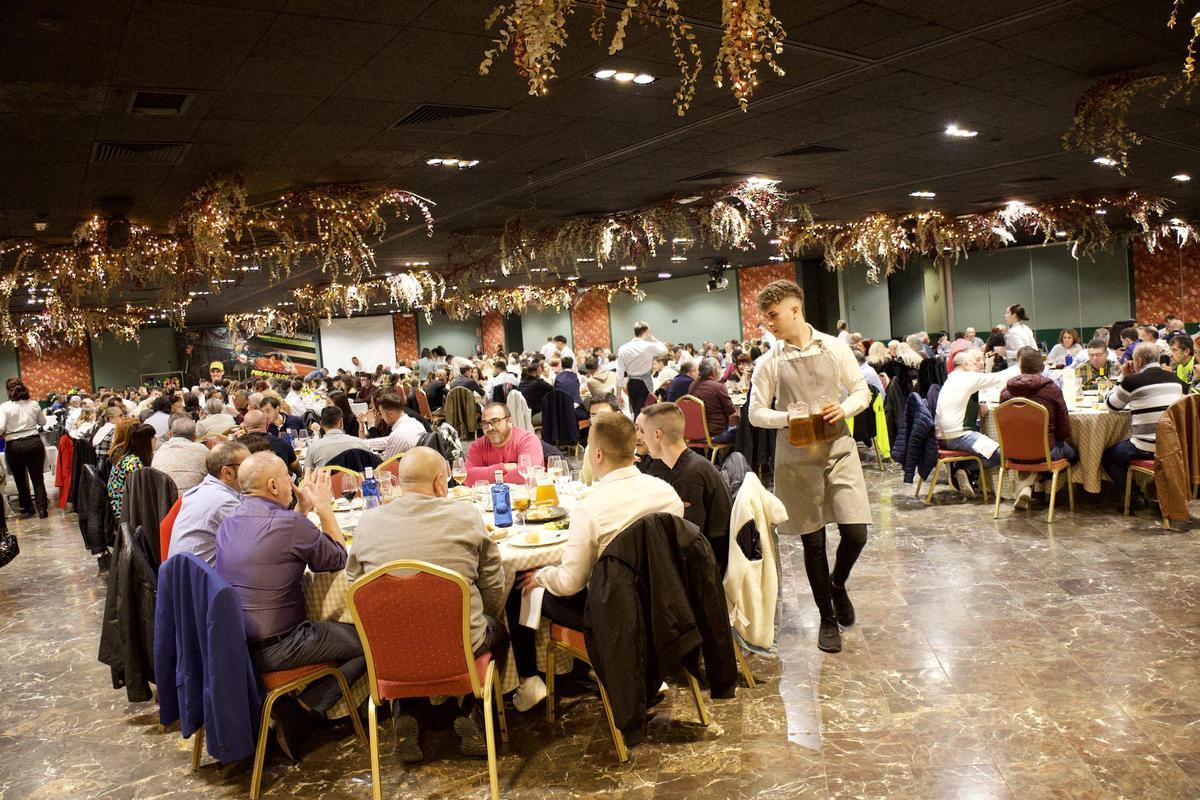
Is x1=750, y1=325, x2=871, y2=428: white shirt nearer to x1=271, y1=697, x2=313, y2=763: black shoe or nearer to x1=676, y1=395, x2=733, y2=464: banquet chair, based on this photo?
x1=271, y1=697, x2=313, y2=763: black shoe

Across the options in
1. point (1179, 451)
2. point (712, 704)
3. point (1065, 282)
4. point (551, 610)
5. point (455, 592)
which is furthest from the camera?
point (1065, 282)

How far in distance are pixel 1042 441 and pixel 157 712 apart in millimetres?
5806

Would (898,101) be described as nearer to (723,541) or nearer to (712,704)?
(723,541)

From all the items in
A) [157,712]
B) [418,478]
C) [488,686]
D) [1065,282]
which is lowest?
[157,712]

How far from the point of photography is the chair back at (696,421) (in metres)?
8.26

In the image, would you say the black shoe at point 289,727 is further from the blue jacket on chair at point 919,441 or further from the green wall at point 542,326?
the green wall at point 542,326

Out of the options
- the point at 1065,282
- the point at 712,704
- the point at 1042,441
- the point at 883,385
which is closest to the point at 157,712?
the point at 712,704

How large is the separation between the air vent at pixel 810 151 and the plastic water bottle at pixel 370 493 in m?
5.44

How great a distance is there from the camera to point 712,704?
3748 mm

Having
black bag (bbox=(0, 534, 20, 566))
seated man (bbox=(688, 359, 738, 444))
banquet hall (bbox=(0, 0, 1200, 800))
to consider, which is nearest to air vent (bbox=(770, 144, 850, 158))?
banquet hall (bbox=(0, 0, 1200, 800))

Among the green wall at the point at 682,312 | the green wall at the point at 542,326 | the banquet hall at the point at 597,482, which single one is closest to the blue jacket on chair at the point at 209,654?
the banquet hall at the point at 597,482

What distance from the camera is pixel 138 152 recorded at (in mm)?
6238

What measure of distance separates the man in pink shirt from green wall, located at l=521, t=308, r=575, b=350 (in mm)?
21318

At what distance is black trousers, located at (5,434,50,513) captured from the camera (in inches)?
386
